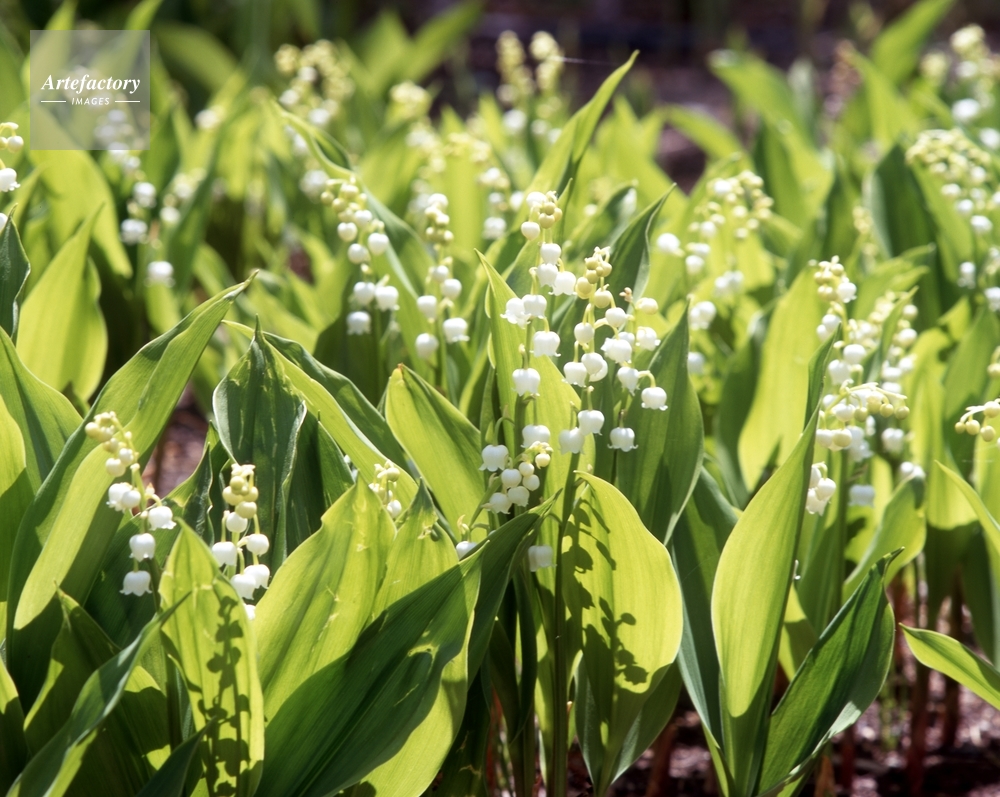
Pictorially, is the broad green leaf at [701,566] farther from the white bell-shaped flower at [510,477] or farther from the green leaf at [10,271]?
the green leaf at [10,271]

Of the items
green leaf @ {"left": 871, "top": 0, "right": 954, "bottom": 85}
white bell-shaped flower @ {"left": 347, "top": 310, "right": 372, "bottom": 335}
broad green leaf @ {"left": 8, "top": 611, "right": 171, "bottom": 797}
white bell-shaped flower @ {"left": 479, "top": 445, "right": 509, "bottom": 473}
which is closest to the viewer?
broad green leaf @ {"left": 8, "top": 611, "right": 171, "bottom": 797}

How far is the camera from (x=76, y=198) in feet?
6.26

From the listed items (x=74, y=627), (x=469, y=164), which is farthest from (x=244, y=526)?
(x=469, y=164)

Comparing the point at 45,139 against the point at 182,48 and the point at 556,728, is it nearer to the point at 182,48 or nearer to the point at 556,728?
the point at 556,728

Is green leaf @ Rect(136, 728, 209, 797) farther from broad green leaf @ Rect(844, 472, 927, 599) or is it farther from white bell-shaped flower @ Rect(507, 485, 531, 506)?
broad green leaf @ Rect(844, 472, 927, 599)

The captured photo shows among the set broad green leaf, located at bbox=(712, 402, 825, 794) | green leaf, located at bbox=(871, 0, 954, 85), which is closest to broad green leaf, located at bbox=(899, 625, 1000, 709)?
broad green leaf, located at bbox=(712, 402, 825, 794)

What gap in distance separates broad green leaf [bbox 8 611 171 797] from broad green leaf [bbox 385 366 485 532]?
41 centimetres

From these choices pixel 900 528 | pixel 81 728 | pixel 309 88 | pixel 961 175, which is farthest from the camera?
A: pixel 309 88

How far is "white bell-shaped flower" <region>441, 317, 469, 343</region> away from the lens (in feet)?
4.45

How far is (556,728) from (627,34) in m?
6.29

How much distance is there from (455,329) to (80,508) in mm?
579

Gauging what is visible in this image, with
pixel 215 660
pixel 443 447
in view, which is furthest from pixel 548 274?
pixel 215 660

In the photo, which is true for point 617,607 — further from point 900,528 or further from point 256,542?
point 900,528

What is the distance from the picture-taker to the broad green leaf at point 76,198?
6.14 feet
